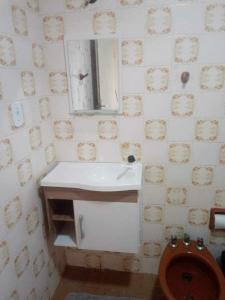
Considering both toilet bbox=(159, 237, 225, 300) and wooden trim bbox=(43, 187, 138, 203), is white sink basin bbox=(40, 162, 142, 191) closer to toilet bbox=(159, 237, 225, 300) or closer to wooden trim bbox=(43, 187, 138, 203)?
wooden trim bbox=(43, 187, 138, 203)

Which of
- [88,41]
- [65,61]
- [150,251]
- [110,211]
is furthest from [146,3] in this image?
[150,251]

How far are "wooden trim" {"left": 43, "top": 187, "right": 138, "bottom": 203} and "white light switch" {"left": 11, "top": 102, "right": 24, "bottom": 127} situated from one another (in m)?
0.39

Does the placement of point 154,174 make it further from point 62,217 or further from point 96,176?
point 62,217

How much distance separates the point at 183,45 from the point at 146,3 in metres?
0.29

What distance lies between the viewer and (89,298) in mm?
1592

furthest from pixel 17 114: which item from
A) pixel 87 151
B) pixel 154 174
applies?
pixel 154 174

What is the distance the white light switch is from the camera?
1.12 m

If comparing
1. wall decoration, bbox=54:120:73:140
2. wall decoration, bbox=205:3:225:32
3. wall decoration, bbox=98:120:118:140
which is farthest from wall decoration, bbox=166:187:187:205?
wall decoration, bbox=205:3:225:32

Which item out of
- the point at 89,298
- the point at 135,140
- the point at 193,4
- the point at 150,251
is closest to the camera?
the point at 193,4

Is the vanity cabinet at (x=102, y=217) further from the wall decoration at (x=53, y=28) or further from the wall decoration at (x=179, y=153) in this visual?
the wall decoration at (x=53, y=28)

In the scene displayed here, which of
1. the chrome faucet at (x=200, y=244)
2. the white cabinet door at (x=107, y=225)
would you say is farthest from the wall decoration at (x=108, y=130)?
the chrome faucet at (x=200, y=244)

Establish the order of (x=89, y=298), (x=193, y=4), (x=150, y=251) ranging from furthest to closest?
(x=150, y=251), (x=89, y=298), (x=193, y=4)

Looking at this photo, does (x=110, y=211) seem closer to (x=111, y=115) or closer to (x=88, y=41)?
(x=111, y=115)

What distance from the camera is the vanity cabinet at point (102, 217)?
1.27 metres
